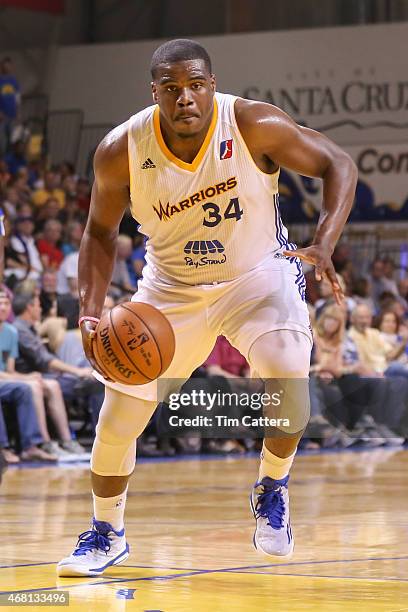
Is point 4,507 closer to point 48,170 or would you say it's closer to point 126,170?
point 126,170

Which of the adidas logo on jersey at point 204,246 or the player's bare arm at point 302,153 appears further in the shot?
the adidas logo on jersey at point 204,246

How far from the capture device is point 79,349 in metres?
12.0

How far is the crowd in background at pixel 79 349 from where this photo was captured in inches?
444

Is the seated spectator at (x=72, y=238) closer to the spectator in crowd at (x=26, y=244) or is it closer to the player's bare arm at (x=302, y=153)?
the spectator in crowd at (x=26, y=244)

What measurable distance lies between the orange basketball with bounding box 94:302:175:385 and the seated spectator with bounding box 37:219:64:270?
9.53 meters

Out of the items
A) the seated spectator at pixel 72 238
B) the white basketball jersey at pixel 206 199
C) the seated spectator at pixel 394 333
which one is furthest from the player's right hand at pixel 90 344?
the seated spectator at pixel 72 238

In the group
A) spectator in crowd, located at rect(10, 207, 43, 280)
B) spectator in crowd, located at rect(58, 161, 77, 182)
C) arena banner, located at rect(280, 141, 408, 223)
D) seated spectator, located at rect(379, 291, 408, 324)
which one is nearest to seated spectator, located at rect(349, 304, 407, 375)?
seated spectator, located at rect(379, 291, 408, 324)

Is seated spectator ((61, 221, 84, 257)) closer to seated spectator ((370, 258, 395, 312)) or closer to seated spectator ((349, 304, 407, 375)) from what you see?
seated spectator ((349, 304, 407, 375))

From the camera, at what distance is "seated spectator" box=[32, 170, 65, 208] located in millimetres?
16734

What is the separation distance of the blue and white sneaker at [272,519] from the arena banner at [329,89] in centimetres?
1487

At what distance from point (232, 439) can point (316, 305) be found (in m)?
2.55

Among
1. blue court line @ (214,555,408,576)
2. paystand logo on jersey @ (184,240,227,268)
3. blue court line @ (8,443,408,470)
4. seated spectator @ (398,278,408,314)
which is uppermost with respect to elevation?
paystand logo on jersey @ (184,240,227,268)

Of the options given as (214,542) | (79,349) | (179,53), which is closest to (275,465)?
(214,542)

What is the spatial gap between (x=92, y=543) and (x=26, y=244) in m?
9.25
